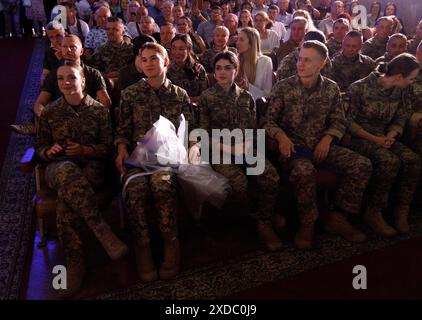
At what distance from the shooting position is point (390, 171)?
2.70 m

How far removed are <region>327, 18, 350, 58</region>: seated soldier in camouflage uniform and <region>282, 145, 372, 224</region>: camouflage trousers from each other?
2.05 m

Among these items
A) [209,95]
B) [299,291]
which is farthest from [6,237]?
[299,291]

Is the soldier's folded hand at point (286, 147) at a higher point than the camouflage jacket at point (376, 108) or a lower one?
lower

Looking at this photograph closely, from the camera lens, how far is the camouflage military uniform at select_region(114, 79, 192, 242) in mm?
2256

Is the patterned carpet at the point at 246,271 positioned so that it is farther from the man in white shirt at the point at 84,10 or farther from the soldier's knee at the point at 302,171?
the man in white shirt at the point at 84,10

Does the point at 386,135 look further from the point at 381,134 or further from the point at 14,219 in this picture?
the point at 14,219

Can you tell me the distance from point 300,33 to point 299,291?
281 centimetres

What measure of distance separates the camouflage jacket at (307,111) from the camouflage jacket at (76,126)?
995mm

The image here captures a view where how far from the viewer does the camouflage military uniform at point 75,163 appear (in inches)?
86.3

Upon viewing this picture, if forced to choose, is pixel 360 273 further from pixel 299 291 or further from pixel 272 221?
pixel 272 221

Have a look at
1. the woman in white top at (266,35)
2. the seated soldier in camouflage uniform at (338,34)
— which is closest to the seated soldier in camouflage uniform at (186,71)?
the seated soldier in camouflage uniform at (338,34)

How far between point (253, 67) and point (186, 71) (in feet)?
1.78

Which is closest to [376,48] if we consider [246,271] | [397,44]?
[397,44]

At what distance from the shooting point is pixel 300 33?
4.22m
